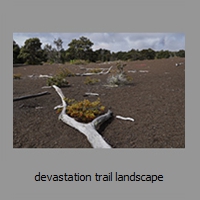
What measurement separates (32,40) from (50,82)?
60.3ft

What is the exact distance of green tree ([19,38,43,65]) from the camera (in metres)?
24.2

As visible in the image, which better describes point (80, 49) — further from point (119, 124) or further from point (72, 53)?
point (119, 124)

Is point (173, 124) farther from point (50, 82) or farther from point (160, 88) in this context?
point (50, 82)

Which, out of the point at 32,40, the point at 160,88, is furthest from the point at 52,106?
the point at 32,40

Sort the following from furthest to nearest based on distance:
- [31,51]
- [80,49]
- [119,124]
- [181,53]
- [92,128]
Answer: [80,49]
[31,51]
[181,53]
[119,124]
[92,128]

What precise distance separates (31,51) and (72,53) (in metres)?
6.17

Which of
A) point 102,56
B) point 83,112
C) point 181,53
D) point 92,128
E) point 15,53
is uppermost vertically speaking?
point 102,56

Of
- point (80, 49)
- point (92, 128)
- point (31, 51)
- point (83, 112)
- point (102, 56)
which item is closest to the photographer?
point (92, 128)

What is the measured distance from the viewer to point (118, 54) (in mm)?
31391

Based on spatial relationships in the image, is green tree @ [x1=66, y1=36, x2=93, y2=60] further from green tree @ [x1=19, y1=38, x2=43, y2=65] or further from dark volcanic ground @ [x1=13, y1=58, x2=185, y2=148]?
dark volcanic ground @ [x1=13, y1=58, x2=185, y2=148]

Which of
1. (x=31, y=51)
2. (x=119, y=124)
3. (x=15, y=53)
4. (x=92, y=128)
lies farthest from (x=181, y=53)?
(x=92, y=128)

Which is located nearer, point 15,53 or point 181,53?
Result: point 181,53

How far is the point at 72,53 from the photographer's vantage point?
96.5ft

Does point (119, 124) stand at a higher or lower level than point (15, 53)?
lower
